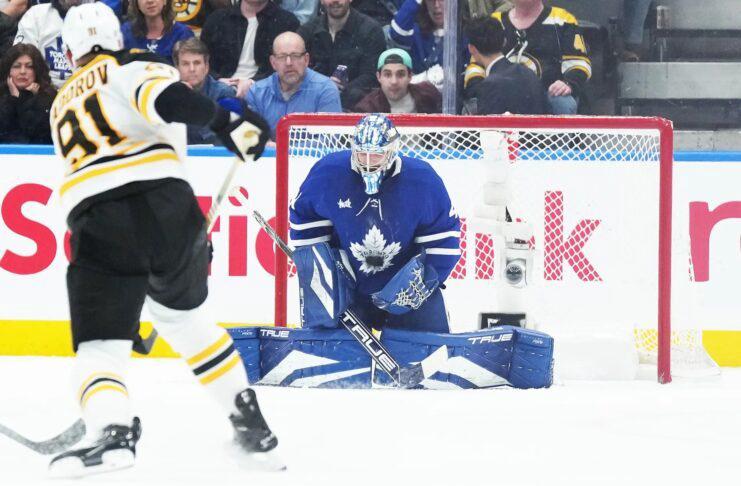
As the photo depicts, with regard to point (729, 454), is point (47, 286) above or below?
above

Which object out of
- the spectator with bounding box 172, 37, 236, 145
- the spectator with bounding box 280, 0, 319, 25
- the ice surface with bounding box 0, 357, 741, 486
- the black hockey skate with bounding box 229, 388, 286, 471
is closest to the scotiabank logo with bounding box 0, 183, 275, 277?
the spectator with bounding box 172, 37, 236, 145

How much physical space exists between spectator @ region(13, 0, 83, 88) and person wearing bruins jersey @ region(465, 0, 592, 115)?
190 centimetres

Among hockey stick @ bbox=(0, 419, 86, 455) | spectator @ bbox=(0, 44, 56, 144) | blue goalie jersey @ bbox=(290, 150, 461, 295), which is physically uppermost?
spectator @ bbox=(0, 44, 56, 144)

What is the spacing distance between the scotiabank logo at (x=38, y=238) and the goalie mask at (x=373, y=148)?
103cm

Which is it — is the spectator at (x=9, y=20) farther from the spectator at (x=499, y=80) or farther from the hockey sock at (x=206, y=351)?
the hockey sock at (x=206, y=351)

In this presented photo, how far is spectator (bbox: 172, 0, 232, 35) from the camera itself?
588cm

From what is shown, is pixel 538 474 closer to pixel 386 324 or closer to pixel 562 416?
pixel 562 416

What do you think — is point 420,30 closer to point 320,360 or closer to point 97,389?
point 320,360

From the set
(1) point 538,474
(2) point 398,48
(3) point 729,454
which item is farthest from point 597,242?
(1) point 538,474

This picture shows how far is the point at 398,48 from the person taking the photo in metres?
5.49

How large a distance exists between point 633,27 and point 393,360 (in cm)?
227

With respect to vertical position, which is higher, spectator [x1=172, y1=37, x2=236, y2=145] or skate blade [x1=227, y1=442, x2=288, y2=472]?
spectator [x1=172, y1=37, x2=236, y2=145]

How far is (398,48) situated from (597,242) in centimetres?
127

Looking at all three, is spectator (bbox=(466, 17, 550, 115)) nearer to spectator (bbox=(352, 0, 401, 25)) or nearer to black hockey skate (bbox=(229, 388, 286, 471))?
spectator (bbox=(352, 0, 401, 25))
